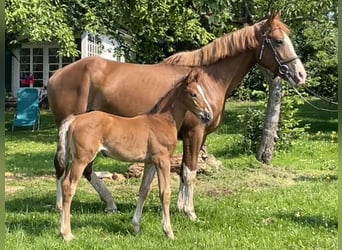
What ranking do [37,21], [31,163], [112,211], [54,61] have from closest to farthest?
[112,211] → [37,21] → [31,163] → [54,61]

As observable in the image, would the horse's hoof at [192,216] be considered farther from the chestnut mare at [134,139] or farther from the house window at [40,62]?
the house window at [40,62]

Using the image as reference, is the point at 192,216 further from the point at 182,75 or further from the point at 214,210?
the point at 182,75

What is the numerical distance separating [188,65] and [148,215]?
6.31 ft

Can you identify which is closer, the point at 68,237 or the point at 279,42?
the point at 68,237

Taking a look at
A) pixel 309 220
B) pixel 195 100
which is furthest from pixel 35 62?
pixel 309 220

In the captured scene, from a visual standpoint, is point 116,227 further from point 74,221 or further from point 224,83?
point 224,83

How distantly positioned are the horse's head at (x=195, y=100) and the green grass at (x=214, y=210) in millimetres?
1159

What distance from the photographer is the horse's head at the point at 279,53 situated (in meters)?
6.09

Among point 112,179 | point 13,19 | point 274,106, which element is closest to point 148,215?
point 112,179

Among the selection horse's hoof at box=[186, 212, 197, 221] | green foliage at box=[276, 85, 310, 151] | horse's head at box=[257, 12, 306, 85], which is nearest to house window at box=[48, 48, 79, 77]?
green foliage at box=[276, 85, 310, 151]

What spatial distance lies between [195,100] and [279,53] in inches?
60.8

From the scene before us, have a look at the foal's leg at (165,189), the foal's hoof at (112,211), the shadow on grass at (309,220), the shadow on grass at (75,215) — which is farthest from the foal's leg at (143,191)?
the shadow on grass at (309,220)

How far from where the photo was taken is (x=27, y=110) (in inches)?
707

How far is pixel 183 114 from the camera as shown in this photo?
17.6ft
